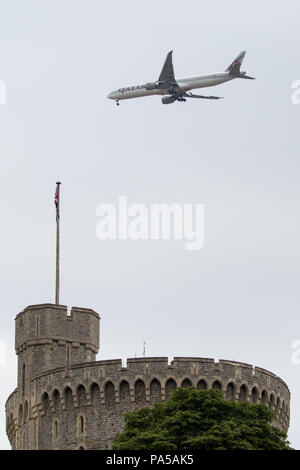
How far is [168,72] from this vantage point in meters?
185

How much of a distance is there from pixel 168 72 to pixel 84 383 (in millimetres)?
47187

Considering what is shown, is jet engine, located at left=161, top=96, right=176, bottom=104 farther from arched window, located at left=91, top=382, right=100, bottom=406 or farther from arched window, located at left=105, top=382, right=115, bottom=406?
arched window, located at left=105, top=382, right=115, bottom=406

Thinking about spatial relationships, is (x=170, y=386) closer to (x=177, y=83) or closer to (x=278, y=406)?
(x=278, y=406)

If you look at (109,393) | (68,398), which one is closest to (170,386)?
(109,393)

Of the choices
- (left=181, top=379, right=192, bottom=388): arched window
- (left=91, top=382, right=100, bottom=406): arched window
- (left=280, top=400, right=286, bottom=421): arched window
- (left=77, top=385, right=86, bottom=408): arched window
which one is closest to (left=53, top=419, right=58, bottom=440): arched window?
(left=77, top=385, right=86, bottom=408): arched window

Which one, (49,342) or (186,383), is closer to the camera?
(186,383)

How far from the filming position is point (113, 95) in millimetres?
197875

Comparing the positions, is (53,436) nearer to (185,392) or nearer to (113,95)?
(185,392)

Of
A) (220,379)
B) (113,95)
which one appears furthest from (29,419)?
(113,95)

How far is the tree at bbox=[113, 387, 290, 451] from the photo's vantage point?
118250mm

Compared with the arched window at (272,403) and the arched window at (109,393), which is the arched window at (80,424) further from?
the arched window at (272,403)

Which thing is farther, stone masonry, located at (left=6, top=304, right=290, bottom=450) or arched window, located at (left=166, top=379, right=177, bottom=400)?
stone masonry, located at (left=6, top=304, right=290, bottom=450)

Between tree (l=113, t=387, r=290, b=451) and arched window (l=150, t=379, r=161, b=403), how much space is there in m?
15.1
